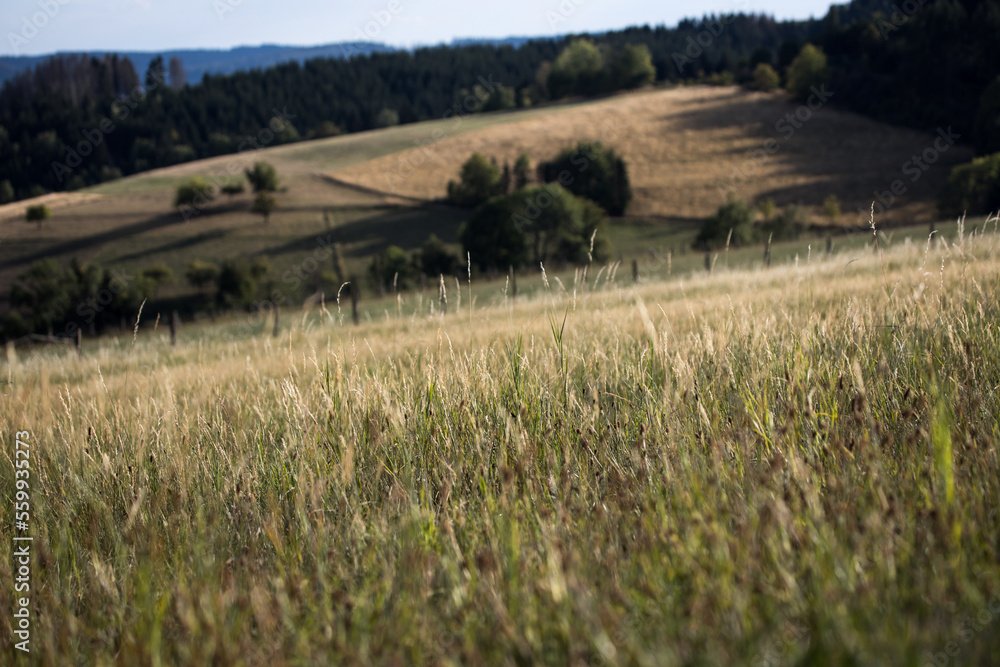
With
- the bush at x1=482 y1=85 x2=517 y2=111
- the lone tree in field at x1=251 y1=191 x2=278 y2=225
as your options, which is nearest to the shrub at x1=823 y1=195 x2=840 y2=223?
the lone tree in field at x1=251 y1=191 x2=278 y2=225

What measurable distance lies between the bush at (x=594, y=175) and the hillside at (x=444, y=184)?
8.20 ft

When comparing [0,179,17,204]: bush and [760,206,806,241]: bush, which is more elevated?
[0,179,17,204]: bush

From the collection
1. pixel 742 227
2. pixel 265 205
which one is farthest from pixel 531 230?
pixel 265 205

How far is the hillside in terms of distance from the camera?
211 ft

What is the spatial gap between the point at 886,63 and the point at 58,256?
12218 cm

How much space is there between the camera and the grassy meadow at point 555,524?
1.48 meters

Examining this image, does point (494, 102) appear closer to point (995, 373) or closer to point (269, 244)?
point (269, 244)

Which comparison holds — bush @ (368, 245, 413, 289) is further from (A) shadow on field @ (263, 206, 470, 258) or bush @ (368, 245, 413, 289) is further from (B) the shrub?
(B) the shrub

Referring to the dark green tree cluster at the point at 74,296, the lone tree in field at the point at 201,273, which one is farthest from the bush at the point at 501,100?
the dark green tree cluster at the point at 74,296

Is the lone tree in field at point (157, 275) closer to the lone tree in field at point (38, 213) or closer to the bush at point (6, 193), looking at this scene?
the lone tree in field at point (38, 213)

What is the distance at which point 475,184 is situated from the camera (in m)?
74.5

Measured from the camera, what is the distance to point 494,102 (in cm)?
13450

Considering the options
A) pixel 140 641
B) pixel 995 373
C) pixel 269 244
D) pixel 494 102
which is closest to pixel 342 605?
pixel 140 641

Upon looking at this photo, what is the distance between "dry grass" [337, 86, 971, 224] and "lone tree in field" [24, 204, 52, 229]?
1394 inches
